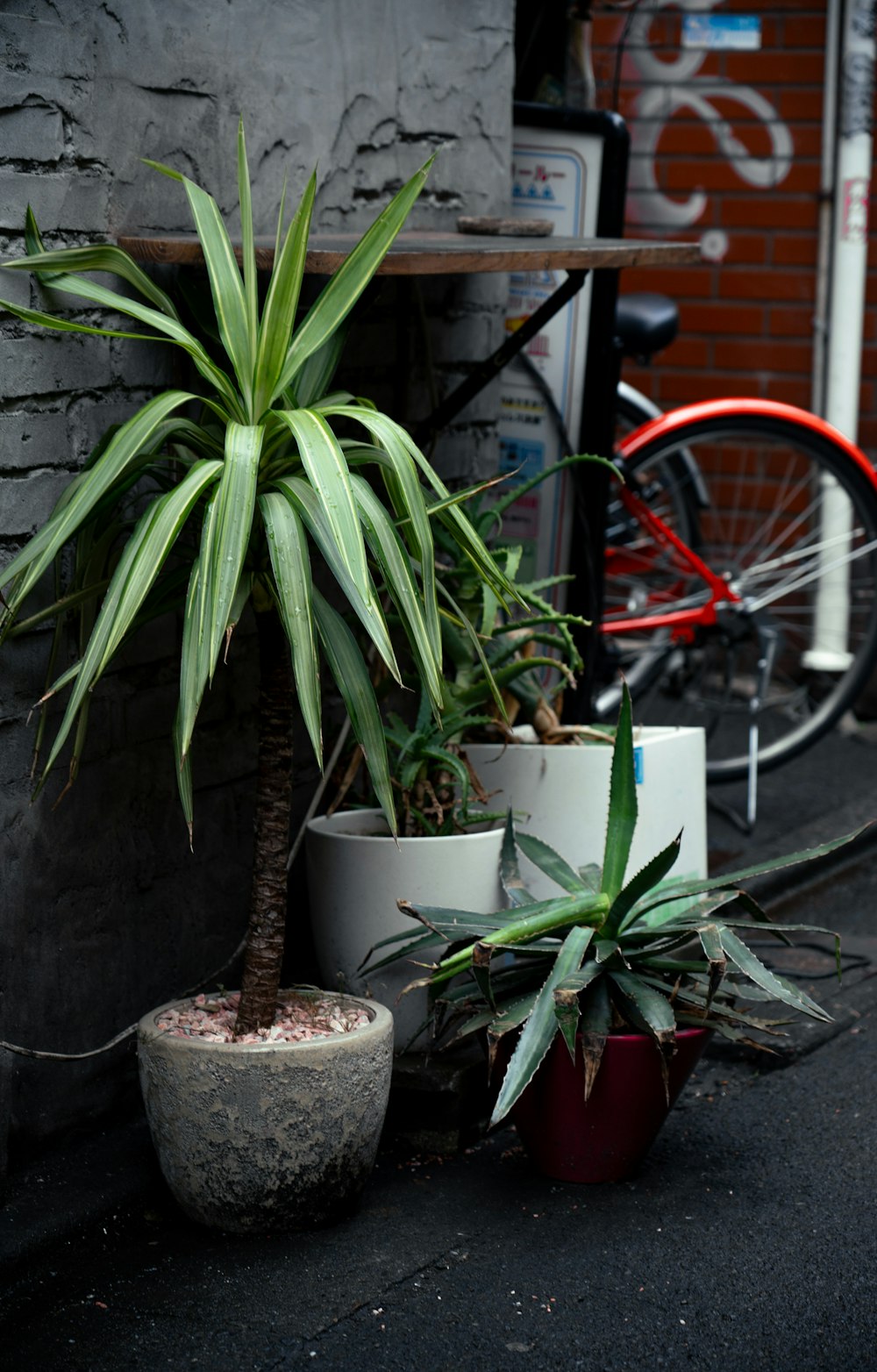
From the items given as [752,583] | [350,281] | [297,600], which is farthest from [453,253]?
[752,583]

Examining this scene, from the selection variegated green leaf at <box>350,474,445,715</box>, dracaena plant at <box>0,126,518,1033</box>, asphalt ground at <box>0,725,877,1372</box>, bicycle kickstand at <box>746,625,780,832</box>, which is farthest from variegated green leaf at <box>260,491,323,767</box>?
bicycle kickstand at <box>746,625,780,832</box>

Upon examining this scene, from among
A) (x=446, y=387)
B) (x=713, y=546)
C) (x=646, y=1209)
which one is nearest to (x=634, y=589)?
(x=713, y=546)

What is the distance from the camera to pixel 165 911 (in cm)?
316

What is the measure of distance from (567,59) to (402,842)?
245 centimetres

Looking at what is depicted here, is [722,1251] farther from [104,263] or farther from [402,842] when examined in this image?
[104,263]

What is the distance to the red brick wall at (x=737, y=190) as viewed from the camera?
6.03m

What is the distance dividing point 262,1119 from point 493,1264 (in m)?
0.45

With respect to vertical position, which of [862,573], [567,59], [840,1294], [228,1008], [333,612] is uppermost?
[567,59]

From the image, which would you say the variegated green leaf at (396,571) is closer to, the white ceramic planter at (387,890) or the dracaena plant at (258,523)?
the dracaena plant at (258,523)

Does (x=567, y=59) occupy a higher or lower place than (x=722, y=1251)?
higher

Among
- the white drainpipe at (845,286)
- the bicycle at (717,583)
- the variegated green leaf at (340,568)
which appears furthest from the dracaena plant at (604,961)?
the white drainpipe at (845,286)

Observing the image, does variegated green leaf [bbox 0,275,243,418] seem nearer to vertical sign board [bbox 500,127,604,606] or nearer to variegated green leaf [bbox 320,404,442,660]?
variegated green leaf [bbox 320,404,442,660]

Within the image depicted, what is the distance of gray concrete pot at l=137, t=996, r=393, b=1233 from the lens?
2.60m

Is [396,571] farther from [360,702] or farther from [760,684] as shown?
[760,684]
